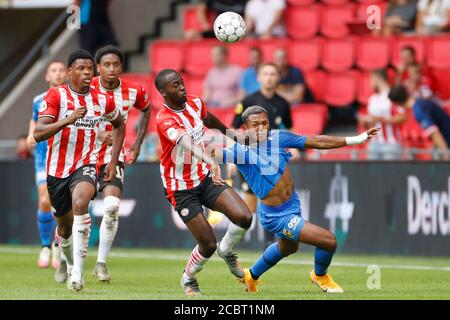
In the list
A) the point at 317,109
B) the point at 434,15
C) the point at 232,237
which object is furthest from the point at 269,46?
the point at 232,237

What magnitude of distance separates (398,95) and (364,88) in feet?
5.67

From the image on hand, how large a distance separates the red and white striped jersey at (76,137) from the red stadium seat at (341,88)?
8.15 metres

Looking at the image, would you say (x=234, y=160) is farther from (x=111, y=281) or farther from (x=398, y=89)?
(x=398, y=89)

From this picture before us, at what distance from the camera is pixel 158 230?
18219 mm

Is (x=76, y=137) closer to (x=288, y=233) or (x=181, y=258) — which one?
(x=288, y=233)

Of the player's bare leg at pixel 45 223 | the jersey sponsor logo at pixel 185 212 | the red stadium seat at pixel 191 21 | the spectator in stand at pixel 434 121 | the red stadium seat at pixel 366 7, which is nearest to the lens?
the jersey sponsor logo at pixel 185 212

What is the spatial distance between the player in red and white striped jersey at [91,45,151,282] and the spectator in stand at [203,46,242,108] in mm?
6796

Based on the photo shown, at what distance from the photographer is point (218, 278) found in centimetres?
1334

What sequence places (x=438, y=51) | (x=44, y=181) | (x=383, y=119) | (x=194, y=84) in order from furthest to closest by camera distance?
(x=194, y=84)
(x=438, y=51)
(x=383, y=119)
(x=44, y=181)

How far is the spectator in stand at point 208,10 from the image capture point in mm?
21250

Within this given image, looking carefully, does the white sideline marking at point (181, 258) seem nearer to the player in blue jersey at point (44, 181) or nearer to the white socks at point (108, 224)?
the player in blue jersey at point (44, 181)

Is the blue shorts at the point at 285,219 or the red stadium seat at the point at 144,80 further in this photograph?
the red stadium seat at the point at 144,80

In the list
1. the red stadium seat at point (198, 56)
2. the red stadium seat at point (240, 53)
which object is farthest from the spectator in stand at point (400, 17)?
the red stadium seat at point (198, 56)

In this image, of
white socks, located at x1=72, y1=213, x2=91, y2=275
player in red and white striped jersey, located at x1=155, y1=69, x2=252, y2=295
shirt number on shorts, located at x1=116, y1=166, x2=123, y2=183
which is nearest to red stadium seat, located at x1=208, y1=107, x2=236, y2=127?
shirt number on shorts, located at x1=116, y1=166, x2=123, y2=183
